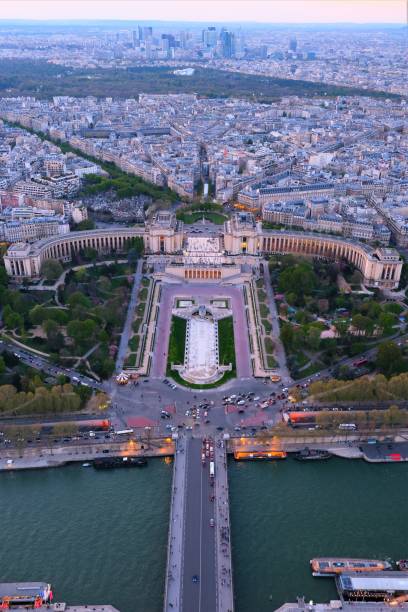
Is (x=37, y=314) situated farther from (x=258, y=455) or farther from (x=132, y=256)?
(x=258, y=455)

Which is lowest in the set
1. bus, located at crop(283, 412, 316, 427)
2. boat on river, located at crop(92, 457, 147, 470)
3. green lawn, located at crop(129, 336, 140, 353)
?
boat on river, located at crop(92, 457, 147, 470)

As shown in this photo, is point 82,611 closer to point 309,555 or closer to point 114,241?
point 309,555

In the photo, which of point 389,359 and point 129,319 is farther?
point 129,319

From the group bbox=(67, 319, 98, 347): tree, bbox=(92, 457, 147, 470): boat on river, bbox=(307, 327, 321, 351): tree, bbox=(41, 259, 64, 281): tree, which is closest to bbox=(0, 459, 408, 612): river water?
bbox=(92, 457, 147, 470): boat on river

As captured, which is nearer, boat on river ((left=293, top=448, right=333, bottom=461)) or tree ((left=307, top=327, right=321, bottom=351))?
boat on river ((left=293, top=448, right=333, bottom=461))

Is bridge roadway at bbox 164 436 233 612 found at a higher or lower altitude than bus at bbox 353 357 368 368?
lower

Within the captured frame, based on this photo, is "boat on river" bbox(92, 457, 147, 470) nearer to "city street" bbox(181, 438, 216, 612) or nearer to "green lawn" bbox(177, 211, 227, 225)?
"city street" bbox(181, 438, 216, 612)

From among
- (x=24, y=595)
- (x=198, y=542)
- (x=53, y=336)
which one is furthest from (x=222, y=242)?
(x=24, y=595)
